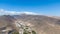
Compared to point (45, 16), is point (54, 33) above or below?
below

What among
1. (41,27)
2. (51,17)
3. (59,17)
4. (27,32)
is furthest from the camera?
(51,17)

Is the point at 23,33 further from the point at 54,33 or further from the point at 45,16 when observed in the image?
the point at 45,16

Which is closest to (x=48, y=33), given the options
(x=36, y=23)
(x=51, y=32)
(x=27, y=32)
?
(x=51, y=32)

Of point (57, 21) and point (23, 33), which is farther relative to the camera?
point (57, 21)

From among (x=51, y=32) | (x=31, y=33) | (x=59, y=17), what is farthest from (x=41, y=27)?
(x=31, y=33)

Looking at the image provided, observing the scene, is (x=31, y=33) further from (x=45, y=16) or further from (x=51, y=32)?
(x=45, y=16)

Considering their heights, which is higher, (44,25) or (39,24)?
(39,24)

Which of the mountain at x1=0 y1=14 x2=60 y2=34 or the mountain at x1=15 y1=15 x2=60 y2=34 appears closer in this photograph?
the mountain at x1=0 y1=14 x2=60 y2=34

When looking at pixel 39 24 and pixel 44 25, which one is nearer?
pixel 44 25

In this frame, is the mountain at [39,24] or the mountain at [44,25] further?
the mountain at [44,25]

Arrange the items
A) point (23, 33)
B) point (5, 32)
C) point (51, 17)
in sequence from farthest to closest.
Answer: point (51, 17)
point (5, 32)
point (23, 33)
